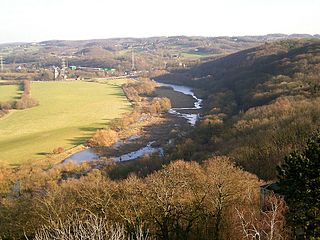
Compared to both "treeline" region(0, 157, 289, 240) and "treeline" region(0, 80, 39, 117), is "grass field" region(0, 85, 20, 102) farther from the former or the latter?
"treeline" region(0, 157, 289, 240)

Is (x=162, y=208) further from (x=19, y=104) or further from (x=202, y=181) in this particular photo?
(x=19, y=104)

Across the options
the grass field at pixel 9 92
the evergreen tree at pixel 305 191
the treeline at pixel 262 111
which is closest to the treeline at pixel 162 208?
the evergreen tree at pixel 305 191

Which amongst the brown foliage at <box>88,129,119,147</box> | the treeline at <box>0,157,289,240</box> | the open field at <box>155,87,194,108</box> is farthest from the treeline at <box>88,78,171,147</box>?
the treeline at <box>0,157,289,240</box>

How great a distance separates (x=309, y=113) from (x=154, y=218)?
25525mm

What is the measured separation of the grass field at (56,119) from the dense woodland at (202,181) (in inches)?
146

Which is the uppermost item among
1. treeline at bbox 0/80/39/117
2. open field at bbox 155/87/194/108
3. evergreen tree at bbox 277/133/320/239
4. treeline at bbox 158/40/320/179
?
evergreen tree at bbox 277/133/320/239

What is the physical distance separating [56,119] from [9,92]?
97.1 ft

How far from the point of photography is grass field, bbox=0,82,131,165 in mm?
50562

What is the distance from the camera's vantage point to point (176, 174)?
21.9 meters

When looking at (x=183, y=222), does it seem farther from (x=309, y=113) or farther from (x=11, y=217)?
(x=309, y=113)

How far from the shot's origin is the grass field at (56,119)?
50.6m

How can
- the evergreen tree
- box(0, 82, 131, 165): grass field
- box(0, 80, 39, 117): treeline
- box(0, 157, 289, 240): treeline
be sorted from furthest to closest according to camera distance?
box(0, 80, 39, 117): treeline, box(0, 82, 131, 165): grass field, box(0, 157, 289, 240): treeline, the evergreen tree

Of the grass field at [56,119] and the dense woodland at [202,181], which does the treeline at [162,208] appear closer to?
the dense woodland at [202,181]

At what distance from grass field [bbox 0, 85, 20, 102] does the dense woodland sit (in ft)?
86.6
